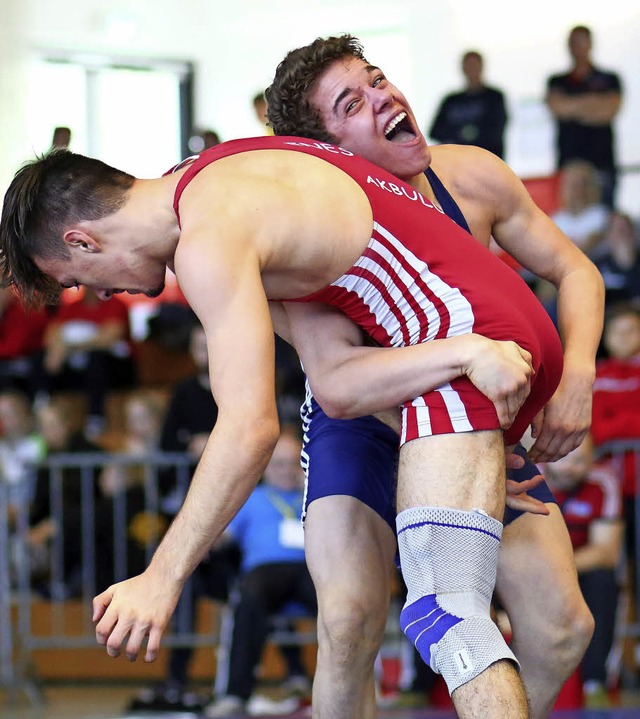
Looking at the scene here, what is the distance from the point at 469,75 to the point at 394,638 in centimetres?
360

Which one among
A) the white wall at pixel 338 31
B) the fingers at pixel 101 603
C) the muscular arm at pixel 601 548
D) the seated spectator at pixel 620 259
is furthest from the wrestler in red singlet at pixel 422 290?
the white wall at pixel 338 31

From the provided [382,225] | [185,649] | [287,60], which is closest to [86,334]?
[185,649]

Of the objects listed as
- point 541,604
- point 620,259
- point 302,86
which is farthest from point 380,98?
point 620,259

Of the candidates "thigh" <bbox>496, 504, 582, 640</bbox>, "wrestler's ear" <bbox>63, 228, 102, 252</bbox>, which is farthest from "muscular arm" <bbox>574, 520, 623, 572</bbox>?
"wrestler's ear" <bbox>63, 228, 102, 252</bbox>

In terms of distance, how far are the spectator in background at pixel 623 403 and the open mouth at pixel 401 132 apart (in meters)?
3.19

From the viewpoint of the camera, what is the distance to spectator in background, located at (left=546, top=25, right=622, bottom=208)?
25.2ft

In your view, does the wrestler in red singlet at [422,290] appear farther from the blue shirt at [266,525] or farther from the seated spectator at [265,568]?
the blue shirt at [266,525]

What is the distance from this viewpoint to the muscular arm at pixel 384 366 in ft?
7.48

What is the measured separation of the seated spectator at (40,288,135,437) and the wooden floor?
1646 mm

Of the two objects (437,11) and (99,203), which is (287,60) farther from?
(437,11)

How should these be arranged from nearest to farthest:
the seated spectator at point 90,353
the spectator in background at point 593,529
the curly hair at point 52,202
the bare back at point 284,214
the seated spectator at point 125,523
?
the bare back at point 284,214 < the curly hair at point 52,202 < the spectator in background at point 593,529 < the seated spectator at point 125,523 < the seated spectator at point 90,353

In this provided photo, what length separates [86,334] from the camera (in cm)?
779

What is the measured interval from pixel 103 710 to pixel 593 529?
2.19m

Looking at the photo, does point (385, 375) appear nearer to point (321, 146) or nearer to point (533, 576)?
point (321, 146)
